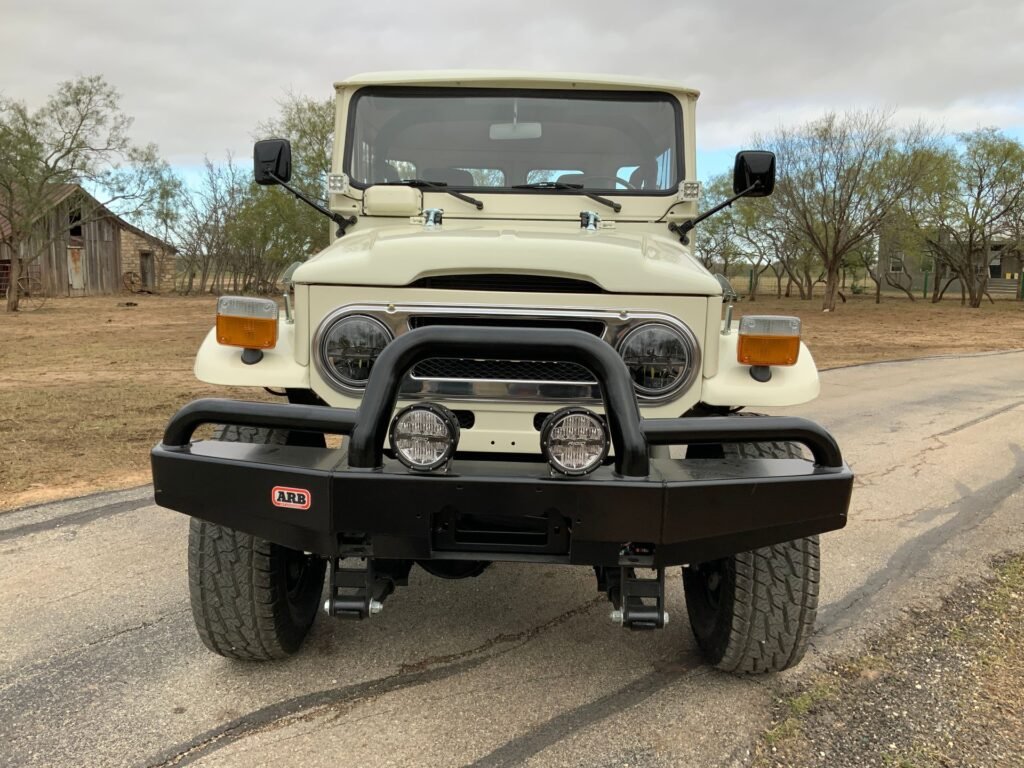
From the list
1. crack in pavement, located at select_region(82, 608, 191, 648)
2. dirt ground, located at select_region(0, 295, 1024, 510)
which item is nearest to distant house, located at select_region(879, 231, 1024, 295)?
dirt ground, located at select_region(0, 295, 1024, 510)

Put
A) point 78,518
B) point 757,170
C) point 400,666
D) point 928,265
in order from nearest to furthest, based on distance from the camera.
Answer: point 400,666
point 757,170
point 78,518
point 928,265

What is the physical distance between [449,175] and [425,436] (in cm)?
185

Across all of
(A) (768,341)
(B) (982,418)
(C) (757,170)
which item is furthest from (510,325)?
(B) (982,418)

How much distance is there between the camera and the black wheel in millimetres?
2486

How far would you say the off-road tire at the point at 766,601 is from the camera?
2465mm

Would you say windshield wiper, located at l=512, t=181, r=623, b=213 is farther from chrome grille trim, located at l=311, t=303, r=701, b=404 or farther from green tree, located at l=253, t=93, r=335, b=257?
green tree, located at l=253, t=93, r=335, b=257

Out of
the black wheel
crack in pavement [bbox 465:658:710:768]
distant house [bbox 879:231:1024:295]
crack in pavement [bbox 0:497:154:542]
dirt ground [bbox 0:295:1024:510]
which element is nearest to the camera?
crack in pavement [bbox 465:658:710:768]

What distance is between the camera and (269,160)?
3512mm

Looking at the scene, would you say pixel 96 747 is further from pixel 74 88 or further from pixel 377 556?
pixel 74 88

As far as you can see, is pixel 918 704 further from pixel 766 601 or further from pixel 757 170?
pixel 757 170

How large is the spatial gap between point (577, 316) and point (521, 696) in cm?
130

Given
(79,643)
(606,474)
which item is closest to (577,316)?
(606,474)

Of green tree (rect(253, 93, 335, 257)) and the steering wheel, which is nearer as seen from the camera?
the steering wheel

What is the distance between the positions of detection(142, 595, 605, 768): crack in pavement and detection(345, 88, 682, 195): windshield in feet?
6.51
